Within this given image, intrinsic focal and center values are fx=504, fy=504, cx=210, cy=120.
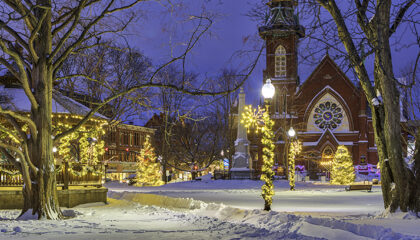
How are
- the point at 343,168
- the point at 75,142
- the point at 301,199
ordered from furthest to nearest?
the point at 343,168
the point at 75,142
the point at 301,199

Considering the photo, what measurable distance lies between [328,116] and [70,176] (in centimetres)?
5021

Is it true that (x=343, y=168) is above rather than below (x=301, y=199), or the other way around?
above

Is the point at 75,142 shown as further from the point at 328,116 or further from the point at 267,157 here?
the point at 328,116

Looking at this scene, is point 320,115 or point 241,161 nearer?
point 241,161

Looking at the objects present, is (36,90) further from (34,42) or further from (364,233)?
(364,233)

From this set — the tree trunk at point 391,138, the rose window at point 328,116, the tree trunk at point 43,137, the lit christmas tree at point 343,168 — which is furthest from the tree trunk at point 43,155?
the rose window at point 328,116

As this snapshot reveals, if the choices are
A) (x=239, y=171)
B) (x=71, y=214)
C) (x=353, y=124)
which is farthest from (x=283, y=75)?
(x=71, y=214)

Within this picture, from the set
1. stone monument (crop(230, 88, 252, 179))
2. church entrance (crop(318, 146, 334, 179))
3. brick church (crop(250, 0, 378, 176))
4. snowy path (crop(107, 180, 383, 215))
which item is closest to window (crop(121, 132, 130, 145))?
brick church (crop(250, 0, 378, 176))

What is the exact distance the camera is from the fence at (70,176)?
1866cm

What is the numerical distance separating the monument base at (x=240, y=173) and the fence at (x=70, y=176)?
30424 mm

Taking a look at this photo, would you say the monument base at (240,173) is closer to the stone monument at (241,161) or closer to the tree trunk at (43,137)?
the stone monument at (241,161)

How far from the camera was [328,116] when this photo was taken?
65.2 metres

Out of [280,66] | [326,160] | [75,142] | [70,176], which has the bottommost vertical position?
[70,176]

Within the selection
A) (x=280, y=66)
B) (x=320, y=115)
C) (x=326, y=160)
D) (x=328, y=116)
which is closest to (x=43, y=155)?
(x=326, y=160)
